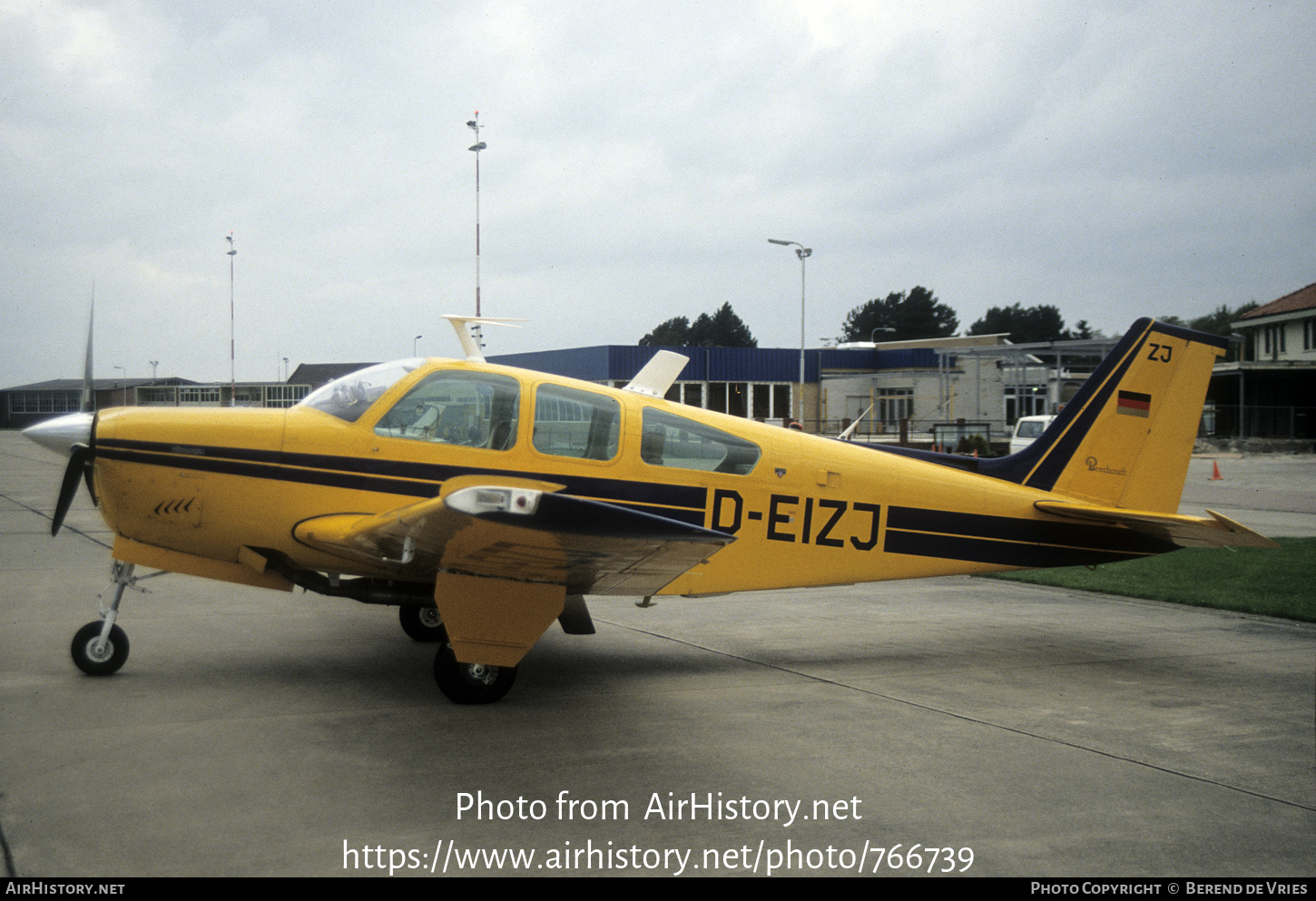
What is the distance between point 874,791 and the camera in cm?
443

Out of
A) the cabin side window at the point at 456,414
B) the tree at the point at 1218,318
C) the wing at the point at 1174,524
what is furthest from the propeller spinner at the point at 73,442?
the tree at the point at 1218,318

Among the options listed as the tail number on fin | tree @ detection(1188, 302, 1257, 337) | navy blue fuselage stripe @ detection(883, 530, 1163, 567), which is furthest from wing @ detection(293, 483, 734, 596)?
tree @ detection(1188, 302, 1257, 337)

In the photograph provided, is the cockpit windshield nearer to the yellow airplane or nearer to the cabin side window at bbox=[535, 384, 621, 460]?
the yellow airplane

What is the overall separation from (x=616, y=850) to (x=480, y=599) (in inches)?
79.8

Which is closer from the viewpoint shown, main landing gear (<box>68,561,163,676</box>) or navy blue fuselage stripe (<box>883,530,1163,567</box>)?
main landing gear (<box>68,561,163,676</box>)

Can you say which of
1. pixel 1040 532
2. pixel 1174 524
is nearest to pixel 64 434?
pixel 1040 532

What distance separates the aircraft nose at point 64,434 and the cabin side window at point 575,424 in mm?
2791

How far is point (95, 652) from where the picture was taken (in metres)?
6.03

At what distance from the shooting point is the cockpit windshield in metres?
6.13

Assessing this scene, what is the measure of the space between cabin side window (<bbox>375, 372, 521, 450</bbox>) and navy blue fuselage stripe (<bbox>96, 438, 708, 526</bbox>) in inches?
7.6

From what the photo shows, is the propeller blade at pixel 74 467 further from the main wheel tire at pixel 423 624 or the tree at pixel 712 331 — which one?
the tree at pixel 712 331

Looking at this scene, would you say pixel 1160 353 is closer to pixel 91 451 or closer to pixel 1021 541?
pixel 1021 541

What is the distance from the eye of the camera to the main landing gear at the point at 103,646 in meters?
6.01
